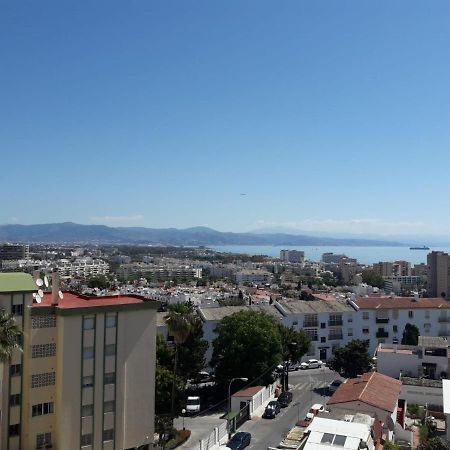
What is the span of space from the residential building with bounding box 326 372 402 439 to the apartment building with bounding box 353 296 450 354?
2190cm

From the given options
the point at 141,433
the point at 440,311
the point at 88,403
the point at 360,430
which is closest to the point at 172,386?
the point at 141,433

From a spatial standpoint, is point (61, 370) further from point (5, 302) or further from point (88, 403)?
point (5, 302)

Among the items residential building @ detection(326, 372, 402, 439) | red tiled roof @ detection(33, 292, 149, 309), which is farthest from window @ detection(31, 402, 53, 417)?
residential building @ detection(326, 372, 402, 439)

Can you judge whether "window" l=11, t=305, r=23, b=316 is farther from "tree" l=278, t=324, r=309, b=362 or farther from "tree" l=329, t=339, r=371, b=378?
"tree" l=329, t=339, r=371, b=378

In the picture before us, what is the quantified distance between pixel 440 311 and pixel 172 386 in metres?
36.5

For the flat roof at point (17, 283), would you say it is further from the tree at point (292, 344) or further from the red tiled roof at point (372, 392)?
the tree at point (292, 344)

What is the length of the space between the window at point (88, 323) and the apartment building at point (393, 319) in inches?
1520

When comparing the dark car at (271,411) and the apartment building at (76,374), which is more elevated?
the apartment building at (76,374)

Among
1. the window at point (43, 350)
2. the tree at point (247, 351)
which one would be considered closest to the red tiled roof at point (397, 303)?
the tree at point (247, 351)

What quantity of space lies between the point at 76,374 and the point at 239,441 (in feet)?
34.6

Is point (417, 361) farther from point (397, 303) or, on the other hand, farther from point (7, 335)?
point (7, 335)

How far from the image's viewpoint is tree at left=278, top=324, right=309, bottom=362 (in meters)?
44.0

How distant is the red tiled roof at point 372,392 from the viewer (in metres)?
30.6

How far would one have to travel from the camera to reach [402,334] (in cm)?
5800
